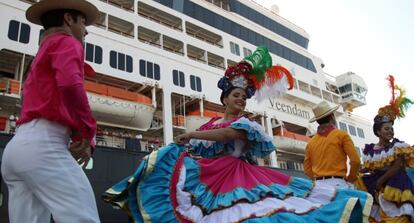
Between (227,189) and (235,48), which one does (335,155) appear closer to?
(227,189)

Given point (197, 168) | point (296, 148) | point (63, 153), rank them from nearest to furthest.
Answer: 1. point (63, 153)
2. point (197, 168)
3. point (296, 148)

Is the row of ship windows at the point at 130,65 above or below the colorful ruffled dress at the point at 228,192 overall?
above

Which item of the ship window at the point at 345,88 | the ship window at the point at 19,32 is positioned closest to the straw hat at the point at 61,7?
the ship window at the point at 19,32

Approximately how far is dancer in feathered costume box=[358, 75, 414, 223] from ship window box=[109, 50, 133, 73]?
10163mm

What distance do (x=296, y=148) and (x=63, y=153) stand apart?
18.5 metres

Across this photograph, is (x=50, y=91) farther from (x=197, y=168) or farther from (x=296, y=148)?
(x=296, y=148)

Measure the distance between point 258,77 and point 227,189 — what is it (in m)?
1.31

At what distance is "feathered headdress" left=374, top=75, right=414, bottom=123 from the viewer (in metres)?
4.90

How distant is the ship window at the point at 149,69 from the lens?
45.8 ft

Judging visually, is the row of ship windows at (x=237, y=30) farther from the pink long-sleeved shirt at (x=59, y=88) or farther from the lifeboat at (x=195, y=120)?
the pink long-sleeved shirt at (x=59, y=88)

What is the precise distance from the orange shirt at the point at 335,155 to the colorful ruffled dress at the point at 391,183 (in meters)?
0.96

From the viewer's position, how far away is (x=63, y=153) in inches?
70.1

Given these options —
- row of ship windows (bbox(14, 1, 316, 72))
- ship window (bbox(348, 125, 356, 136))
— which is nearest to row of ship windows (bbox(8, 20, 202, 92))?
row of ship windows (bbox(14, 1, 316, 72))

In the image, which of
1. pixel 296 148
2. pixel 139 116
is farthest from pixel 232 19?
pixel 139 116
